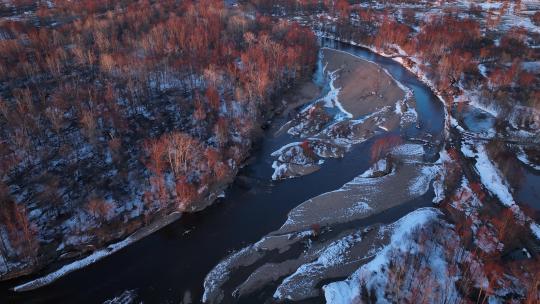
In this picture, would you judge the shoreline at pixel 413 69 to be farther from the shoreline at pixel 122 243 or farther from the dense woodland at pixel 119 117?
the shoreline at pixel 122 243

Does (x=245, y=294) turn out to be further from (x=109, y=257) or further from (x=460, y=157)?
(x=460, y=157)

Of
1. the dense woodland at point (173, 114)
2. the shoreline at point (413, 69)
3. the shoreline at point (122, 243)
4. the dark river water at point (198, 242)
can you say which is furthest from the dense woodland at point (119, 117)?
the shoreline at point (413, 69)

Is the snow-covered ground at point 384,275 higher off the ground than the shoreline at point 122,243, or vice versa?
the shoreline at point 122,243

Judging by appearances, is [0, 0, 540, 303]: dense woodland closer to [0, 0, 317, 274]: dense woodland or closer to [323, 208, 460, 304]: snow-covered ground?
[0, 0, 317, 274]: dense woodland

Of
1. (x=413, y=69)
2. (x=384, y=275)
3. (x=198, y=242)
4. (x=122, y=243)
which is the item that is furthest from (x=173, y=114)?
(x=413, y=69)

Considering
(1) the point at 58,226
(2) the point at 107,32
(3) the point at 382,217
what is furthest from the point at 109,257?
(2) the point at 107,32

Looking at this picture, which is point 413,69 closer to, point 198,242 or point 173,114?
point 173,114
